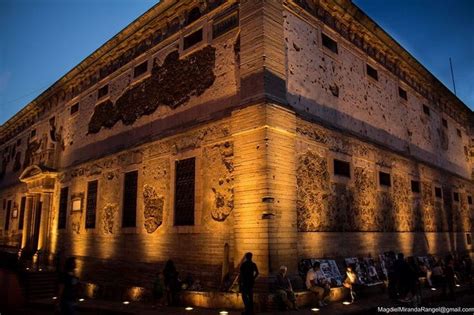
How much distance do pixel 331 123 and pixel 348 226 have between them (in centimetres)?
319

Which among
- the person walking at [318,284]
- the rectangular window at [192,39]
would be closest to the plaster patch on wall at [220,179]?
the person walking at [318,284]

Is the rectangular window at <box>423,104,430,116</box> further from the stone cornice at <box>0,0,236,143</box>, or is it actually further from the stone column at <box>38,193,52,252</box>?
the stone column at <box>38,193,52,252</box>

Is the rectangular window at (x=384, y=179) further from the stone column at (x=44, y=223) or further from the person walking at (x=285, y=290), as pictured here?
the stone column at (x=44, y=223)

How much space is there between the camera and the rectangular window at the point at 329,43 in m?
11.6

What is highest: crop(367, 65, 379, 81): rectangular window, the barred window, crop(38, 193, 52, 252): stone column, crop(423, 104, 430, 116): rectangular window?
crop(367, 65, 379, 81): rectangular window

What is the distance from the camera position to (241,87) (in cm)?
942

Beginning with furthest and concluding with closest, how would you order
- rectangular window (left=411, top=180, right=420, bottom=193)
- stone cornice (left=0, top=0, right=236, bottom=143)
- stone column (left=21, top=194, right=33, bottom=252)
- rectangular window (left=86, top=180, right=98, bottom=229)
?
stone column (left=21, top=194, right=33, bottom=252) < rectangular window (left=411, top=180, right=420, bottom=193) < rectangular window (left=86, top=180, right=98, bottom=229) < stone cornice (left=0, top=0, right=236, bottom=143)

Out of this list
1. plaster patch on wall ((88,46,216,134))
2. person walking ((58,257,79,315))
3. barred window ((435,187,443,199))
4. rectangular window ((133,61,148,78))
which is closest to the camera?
person walking ((58,257,79,315))

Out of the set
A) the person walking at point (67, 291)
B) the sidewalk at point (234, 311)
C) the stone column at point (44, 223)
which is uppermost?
the stone column at point (44, 223)

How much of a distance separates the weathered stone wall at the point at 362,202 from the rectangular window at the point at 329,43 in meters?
2.96

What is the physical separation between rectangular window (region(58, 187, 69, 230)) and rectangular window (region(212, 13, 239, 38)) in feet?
35.2

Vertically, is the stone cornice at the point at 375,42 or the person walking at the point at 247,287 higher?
the stone cornice at the point at 375,42

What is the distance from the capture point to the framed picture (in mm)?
15236

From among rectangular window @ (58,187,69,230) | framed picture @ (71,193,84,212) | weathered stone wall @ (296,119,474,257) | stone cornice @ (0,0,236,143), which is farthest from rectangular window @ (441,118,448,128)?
rectangular window @ (58,187,69,230)
